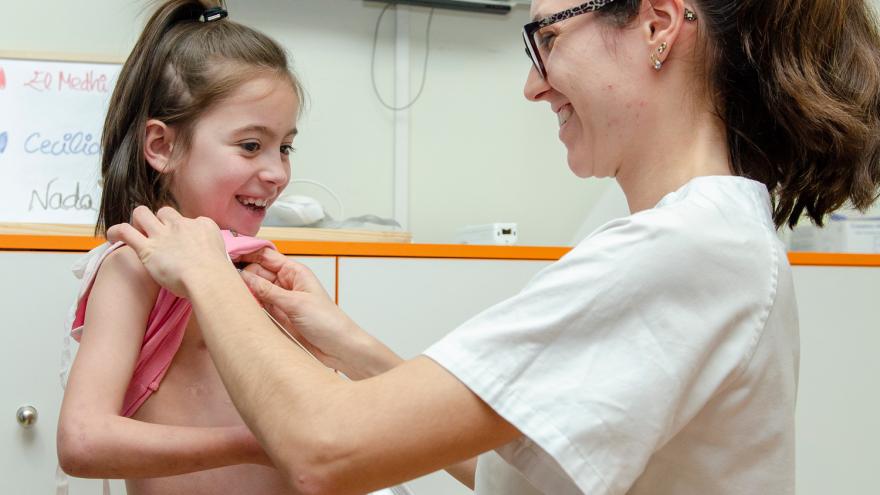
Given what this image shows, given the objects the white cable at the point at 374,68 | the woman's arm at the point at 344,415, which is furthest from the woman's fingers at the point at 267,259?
the white cable at the point at 374,68

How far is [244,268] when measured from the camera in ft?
3.84

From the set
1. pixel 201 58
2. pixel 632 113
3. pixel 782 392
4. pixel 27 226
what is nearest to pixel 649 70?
pixel 632 113

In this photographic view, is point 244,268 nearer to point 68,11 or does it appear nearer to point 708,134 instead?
point 708,134

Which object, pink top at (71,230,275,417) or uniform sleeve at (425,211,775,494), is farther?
pink top at (71,230,275,417)

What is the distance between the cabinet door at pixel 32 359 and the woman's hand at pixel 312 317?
53 centimetres

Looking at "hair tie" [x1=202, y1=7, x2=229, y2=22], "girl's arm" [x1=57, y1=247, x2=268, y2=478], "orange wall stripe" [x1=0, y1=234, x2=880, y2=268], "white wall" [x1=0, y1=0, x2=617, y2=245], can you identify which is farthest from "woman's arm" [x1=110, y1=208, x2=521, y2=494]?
"white wall" [x1=0, y1=0, x2=617, y2=245]

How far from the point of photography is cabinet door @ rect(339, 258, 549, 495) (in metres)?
1.68

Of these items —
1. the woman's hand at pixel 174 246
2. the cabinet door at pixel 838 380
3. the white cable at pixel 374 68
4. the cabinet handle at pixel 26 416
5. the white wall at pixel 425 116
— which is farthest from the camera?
the white cable at pixel 374 68

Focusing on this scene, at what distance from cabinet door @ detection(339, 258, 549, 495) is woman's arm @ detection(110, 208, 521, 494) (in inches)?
33.8

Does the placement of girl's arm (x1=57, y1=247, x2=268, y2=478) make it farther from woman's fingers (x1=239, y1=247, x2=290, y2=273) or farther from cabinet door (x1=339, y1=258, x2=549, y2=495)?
cabinet door (x1=339, y1=258, x2=549, y2=495)

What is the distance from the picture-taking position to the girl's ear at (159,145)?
123cm

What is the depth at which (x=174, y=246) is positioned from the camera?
93cm

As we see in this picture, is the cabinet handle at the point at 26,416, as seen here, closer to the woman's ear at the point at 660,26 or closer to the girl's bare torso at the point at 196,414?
the girl's bare torso at the point at 196,414

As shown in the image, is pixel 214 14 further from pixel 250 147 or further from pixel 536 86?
pixel 536 86
